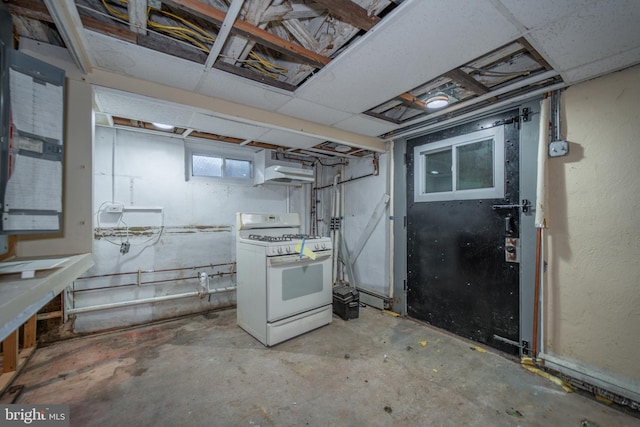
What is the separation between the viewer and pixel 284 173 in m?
3.38

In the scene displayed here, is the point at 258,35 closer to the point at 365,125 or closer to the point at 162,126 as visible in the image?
the point at 365,125

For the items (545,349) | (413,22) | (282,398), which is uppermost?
(413,22)

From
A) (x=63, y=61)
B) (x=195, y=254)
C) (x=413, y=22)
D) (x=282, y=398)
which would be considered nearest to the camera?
(x=413, y=22)

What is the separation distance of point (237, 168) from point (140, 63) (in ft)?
6.86

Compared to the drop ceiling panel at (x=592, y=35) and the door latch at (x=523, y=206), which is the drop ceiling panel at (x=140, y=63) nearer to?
the drop ceiling panel at (x=592, y=35)

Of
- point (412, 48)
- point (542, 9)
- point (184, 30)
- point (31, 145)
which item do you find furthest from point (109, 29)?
point (542, 9)

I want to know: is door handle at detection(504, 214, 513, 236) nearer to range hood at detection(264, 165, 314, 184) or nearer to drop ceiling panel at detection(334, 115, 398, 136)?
drop ceiling panel at detection(334, 115, 398, 136)

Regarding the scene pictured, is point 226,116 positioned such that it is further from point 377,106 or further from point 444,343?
point 444,343

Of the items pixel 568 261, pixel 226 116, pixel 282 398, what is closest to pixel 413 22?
pixel 226 116

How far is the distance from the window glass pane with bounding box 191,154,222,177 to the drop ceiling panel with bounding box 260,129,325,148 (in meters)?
0.82

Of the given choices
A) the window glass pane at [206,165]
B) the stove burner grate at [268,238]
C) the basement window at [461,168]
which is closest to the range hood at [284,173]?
the window glass pane at [206,165]

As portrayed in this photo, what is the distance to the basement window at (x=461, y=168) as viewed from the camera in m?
2.36

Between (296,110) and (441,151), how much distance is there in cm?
165

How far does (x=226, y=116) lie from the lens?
90.0 inches
